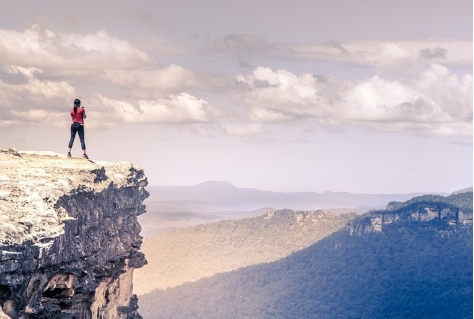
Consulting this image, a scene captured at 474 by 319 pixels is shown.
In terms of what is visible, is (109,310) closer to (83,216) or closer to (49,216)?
(83,216)

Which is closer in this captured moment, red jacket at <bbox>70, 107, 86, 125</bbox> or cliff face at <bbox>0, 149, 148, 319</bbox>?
cliff face at <bbox>0, 149, 148, 319</bbox>

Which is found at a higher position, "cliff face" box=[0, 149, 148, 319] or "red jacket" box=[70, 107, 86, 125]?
"red jacket" box=[70, 107, 86, 125]

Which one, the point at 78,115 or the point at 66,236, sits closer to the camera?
the point at 66,236

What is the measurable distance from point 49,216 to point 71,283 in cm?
513

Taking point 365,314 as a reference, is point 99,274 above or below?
above

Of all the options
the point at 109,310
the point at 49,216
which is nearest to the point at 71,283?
the point at 49,216

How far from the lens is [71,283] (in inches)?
1603

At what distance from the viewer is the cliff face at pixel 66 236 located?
34.1 metres

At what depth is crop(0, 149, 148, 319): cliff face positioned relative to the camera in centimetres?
3406

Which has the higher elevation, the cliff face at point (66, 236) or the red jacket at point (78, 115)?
the red jacket at point (78, 115)

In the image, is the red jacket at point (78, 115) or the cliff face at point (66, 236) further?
the red jacket at point (78, 115)

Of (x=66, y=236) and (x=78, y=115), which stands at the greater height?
(x=78, y=115)

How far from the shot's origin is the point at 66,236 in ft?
125

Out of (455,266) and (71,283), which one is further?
(455,266)
